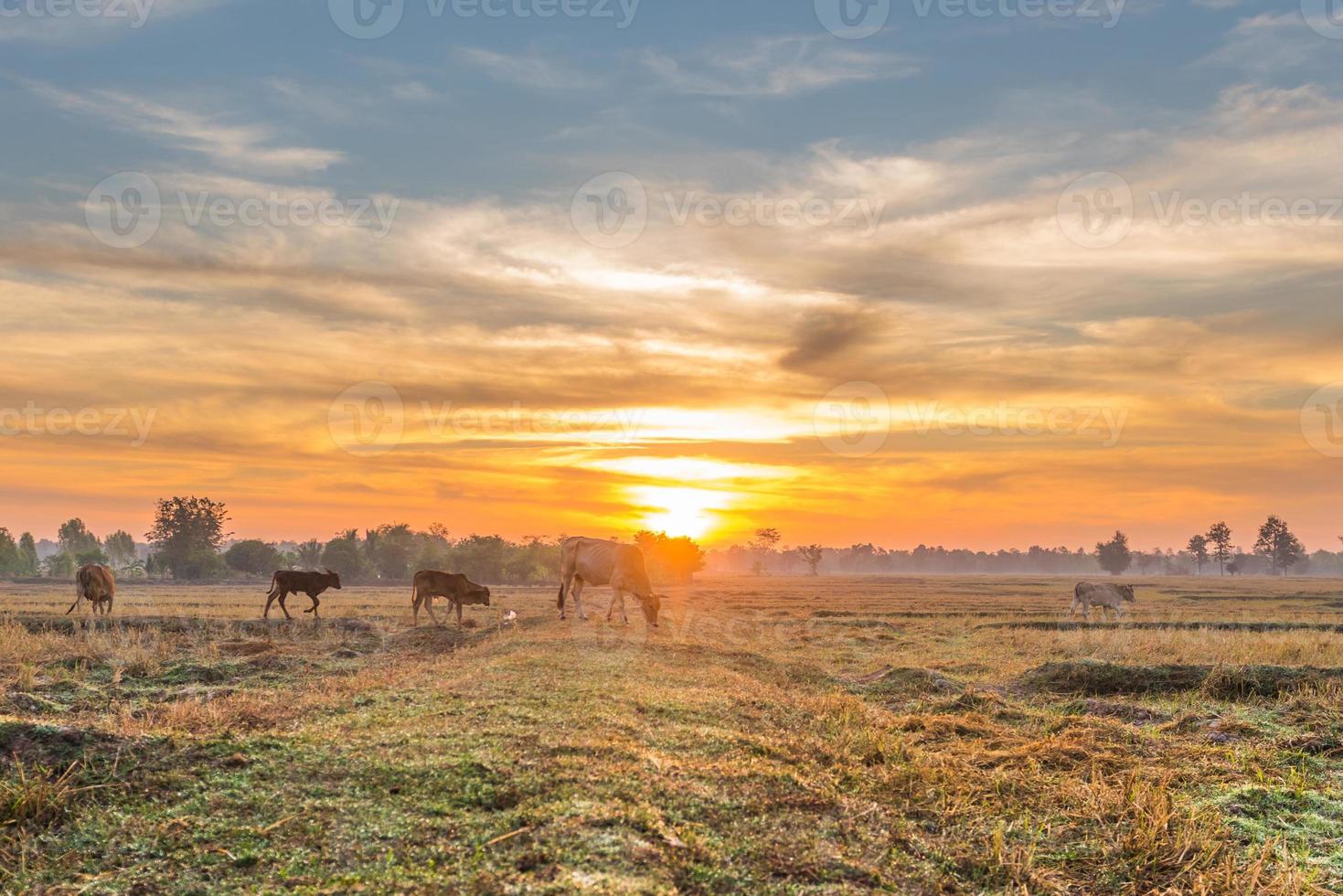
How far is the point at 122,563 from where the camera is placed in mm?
173500

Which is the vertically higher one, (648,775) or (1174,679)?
(648,775)

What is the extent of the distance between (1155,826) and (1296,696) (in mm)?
10898

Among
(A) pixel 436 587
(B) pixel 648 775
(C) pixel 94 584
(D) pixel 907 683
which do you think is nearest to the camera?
(B) pixel 648 775

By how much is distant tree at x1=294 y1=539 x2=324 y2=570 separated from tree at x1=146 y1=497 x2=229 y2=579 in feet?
37.6

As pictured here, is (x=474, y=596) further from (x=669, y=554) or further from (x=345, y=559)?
(x=669, y=554)

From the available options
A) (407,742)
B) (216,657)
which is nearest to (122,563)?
(216,657)

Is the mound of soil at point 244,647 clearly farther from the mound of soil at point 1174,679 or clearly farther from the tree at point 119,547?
the tree at point 119,547

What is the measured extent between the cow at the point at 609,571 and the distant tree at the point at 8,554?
9476 centimetres

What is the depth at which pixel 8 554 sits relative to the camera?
97812 mm

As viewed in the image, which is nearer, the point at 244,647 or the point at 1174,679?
the point at 1174,679

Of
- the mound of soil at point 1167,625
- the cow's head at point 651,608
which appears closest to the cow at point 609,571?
the cow's head at point 651,608

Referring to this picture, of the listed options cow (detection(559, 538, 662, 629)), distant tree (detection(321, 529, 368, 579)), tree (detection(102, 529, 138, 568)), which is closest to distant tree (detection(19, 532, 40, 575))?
distant tree (detection(321, 529, 368, 579))

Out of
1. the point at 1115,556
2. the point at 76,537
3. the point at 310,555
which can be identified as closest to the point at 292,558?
the point at 310,555

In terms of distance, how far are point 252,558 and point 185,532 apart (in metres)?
10.9
